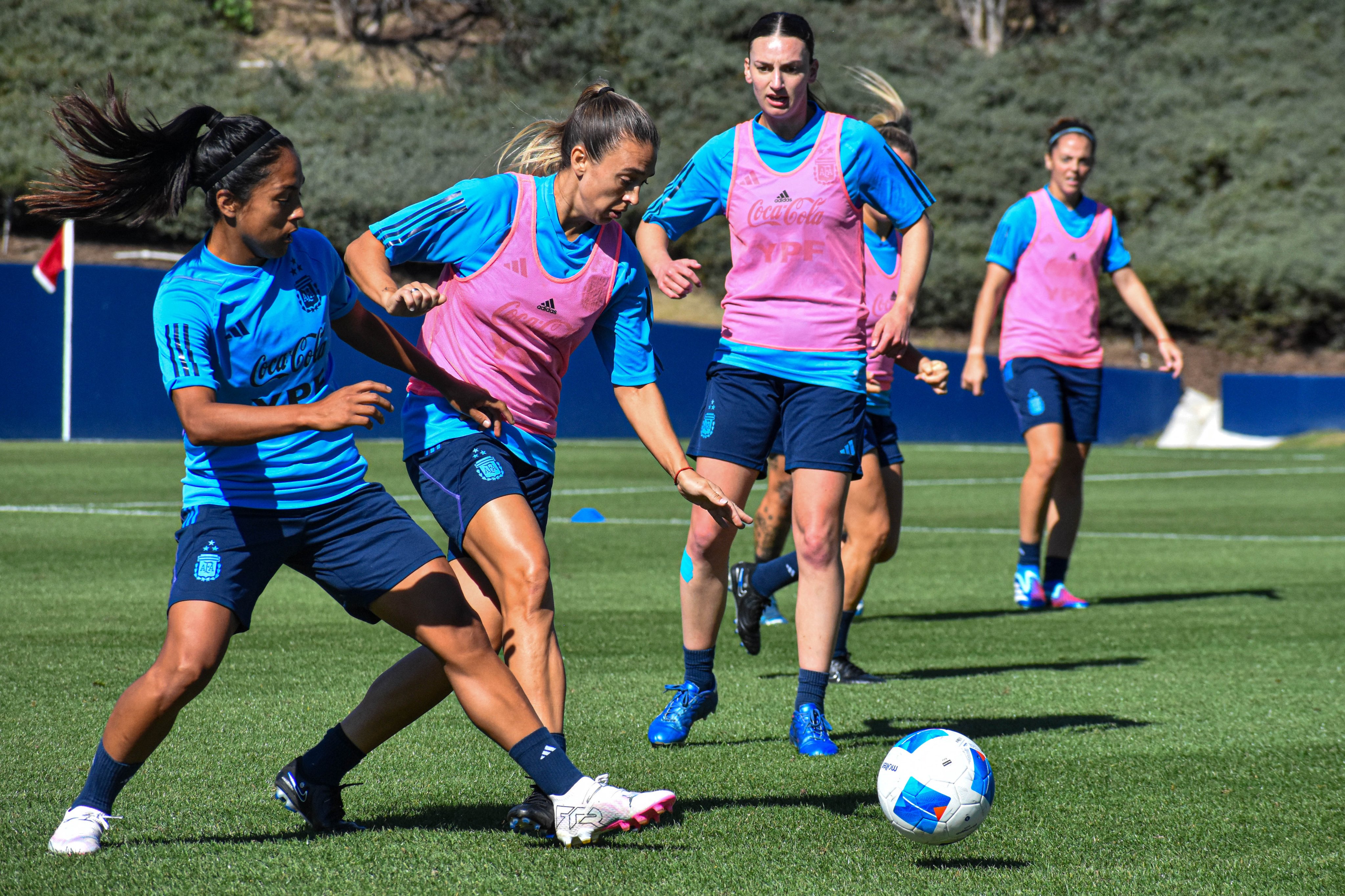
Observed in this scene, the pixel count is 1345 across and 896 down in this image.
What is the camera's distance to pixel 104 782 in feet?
10.9

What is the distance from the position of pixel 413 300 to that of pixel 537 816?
1284mm

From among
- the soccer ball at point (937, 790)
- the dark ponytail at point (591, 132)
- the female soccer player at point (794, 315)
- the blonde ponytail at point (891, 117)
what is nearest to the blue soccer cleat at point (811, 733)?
the female soccer player at point (794, 315)

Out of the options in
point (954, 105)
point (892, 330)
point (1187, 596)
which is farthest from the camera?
point (954, 105)

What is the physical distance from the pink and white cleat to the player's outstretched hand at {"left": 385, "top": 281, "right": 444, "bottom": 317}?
5.37 metres

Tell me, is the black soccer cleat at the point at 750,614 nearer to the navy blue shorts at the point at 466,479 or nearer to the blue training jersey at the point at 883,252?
the blue training jersey at the point at 883,252

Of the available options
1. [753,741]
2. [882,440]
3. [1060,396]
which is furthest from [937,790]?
[1060,396]

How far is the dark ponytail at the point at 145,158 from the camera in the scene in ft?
11.1

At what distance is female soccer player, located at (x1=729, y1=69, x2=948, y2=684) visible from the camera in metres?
6.01

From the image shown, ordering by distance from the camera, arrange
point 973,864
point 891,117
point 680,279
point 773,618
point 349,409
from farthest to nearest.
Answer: point 773,618 < point 891,117 < point 680,279 < point 973,864 < point 349,409

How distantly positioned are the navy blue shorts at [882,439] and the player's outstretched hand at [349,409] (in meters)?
3.38

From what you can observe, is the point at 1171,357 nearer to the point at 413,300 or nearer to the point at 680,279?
the point at 680,279

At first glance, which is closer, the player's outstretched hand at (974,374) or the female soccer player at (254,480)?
the female soccer player at (254,480)

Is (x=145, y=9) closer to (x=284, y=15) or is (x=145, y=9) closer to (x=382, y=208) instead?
(x=284, y=15)

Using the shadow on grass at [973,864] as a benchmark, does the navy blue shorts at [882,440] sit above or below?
above
